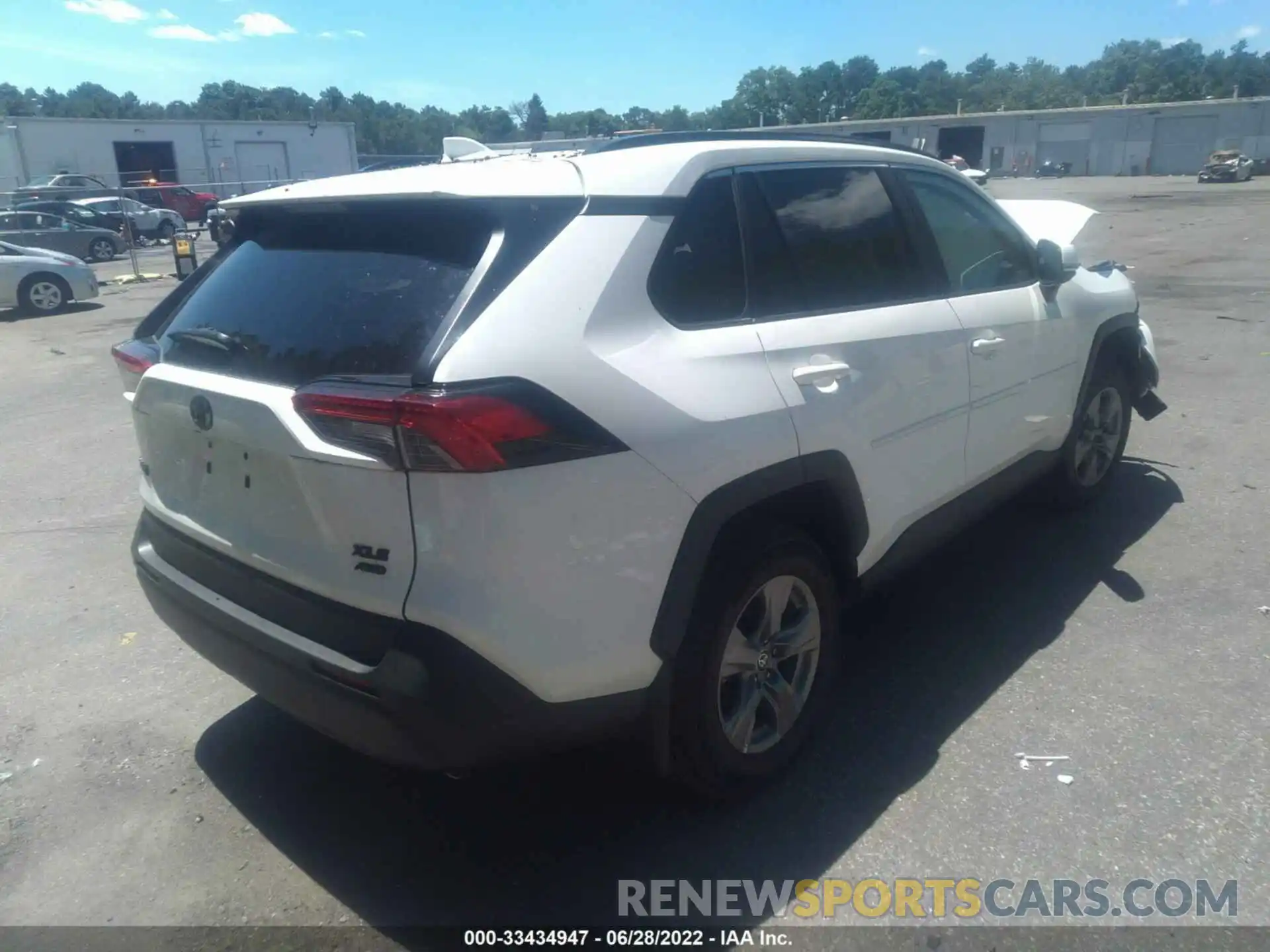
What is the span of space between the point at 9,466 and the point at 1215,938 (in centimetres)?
748

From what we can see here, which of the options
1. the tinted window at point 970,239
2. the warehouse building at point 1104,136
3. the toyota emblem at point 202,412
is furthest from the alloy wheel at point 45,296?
the warehouse building at point 1104,136

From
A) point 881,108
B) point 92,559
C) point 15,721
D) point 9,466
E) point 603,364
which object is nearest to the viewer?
point 603,364

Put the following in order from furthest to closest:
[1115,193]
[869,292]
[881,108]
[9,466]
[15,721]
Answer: [881,108] → [1115,193] → [9,466] → [15,721] → [869,292]

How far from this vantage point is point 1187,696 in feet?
11.3

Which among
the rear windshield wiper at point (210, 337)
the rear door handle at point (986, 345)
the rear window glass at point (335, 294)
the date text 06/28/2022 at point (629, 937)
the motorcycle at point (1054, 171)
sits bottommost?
the motorcycle at point (1054, 171)

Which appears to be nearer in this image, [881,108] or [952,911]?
[952,911]

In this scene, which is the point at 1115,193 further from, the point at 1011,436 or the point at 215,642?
the point at 215,642

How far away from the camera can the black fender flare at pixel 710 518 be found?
249 centimetres

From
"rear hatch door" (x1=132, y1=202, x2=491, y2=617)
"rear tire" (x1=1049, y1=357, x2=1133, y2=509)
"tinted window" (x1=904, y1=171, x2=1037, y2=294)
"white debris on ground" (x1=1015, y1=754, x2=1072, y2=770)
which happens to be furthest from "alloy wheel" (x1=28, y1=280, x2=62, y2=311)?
"white debris on ground" (x1=1015, y1=754, x2=1072, y2=770)

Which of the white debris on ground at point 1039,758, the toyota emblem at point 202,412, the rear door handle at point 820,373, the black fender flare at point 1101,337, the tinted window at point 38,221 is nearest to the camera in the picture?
the toyota emblem at point 202,412

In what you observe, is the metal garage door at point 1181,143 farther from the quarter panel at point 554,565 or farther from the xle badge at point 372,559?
the xle badge at point 372,559

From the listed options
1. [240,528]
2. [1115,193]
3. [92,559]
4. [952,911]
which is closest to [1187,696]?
[952,911]

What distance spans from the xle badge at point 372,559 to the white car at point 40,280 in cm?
1605

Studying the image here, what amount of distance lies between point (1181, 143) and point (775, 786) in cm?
7918
